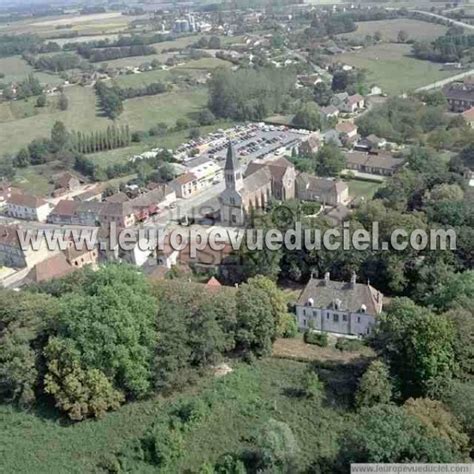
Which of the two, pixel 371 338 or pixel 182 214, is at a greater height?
pixel 371 338

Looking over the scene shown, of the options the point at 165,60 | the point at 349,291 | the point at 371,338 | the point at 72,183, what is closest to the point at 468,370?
the point at 371,338

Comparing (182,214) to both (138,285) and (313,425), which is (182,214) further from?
(313,425)

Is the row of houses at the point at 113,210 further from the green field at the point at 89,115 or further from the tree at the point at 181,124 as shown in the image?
the tree at the point at 181,124

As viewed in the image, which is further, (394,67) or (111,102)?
(394,67)

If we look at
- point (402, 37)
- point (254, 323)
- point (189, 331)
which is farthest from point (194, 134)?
point (402, 37)

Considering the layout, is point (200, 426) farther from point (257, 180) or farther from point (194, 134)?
point (194, 134)

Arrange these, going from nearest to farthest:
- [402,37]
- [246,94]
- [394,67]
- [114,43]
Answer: [246,94] < [394,67] < [402,37] < [114,43]

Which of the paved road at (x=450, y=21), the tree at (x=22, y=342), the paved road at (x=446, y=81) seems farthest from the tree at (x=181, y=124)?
the paved road at (x=450, y=21)

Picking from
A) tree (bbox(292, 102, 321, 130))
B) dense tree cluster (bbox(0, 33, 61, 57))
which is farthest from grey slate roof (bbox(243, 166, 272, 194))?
dense tree cluster (bbox(0, 33, 61, 57))
